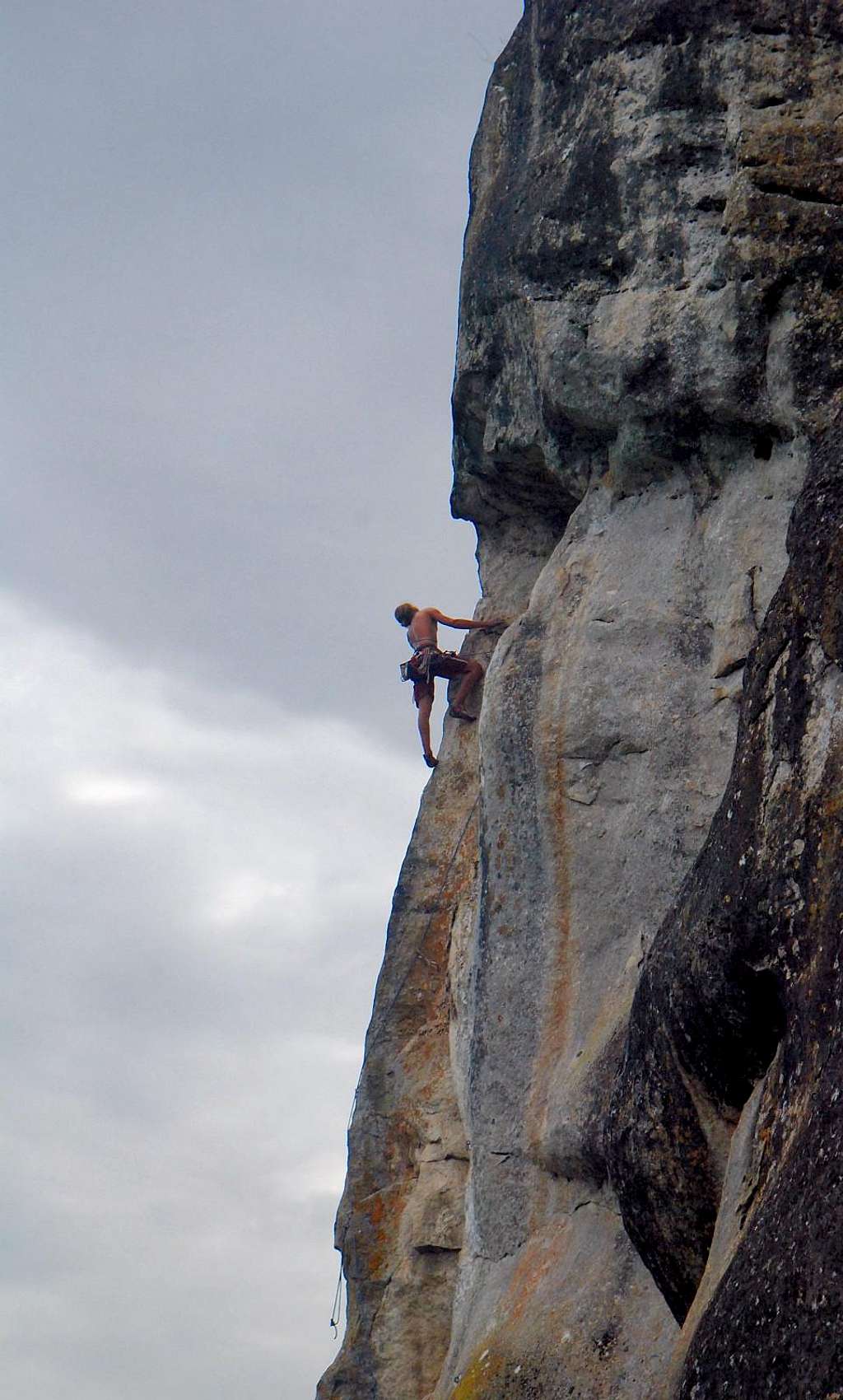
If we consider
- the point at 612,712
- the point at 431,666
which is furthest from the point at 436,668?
the point at 612,712

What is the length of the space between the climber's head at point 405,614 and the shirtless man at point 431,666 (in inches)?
3.0

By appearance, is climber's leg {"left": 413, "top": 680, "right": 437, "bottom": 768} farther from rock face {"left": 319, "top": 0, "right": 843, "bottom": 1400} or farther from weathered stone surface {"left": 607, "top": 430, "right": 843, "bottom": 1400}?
weathered stone surface {"left": 607, "top": 430, "right": 843, "bottom": 1400}

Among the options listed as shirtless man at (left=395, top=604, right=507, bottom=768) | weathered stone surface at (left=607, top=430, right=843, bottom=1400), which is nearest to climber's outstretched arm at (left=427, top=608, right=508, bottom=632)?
shirtless man at (left=395, top=604, right=507, bottom=768)

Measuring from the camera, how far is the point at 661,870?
10.8 metres

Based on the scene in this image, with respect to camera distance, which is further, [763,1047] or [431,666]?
[431,666]

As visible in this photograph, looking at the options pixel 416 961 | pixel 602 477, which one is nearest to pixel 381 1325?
pixel 416 961

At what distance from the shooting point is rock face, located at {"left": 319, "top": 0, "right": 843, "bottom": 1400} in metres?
7.77

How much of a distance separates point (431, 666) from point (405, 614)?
889mm

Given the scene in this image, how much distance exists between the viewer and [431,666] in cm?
1462

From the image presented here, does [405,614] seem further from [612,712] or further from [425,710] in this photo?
[612,712]

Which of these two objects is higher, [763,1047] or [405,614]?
[405,614]

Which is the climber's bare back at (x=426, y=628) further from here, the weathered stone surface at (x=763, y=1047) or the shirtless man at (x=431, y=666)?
the weathered stone surface at (x=763, y=1047)

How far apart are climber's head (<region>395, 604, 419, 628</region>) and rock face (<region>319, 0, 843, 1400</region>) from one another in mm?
973

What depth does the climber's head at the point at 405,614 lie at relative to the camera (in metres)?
15.3
